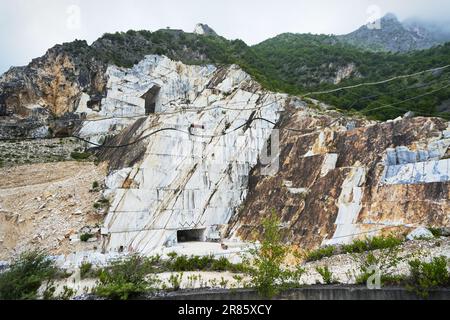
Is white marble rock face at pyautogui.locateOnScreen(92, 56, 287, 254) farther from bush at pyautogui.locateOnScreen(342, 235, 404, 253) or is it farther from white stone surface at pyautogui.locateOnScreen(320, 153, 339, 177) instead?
bush at pyautogui.locateOnScreen(342, 235, 404, 253)

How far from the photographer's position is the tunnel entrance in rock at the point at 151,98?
113 feet

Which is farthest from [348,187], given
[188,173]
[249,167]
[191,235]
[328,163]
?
[191,235]

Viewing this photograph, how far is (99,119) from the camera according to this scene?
30109 millimetres

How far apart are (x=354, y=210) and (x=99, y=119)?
75.3ft

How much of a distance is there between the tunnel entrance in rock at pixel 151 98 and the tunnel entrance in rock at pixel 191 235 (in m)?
17.5

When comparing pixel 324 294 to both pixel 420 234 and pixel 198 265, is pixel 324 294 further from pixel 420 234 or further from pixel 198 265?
pixel 420 234

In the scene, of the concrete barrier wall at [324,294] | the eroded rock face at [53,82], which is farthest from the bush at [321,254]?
the eroded rock face at [53,82]

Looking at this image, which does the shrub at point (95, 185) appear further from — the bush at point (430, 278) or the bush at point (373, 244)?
the bush at point (430, 278)

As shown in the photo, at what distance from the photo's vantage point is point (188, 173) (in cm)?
2062

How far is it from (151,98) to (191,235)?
19.1 meters

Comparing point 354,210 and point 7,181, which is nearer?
point 354,210
